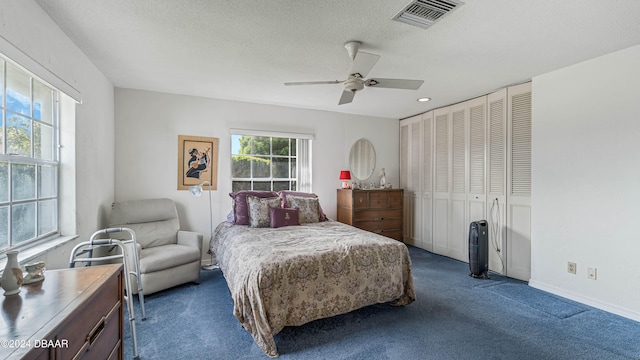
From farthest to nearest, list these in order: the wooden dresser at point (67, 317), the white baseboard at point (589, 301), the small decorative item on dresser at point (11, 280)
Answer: the white baseboard at point (589, 301) → the small decorative item on dresser at point (11, 280) → the wooden dresser at point (67, 317)

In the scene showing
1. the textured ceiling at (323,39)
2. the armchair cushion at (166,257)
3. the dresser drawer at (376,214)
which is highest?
the textured ceiling at (323,39)

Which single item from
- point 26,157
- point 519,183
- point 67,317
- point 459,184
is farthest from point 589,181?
point 26,157

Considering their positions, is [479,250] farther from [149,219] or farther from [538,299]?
[149,219]

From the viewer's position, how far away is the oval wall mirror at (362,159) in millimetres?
5154

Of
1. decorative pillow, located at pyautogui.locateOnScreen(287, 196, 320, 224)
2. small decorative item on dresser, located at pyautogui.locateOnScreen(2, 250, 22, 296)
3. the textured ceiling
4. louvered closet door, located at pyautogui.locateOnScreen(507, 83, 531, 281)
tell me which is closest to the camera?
small decorative item on dresser, located at pyautogui.locateOnScreen(2, 250, 22, 296)

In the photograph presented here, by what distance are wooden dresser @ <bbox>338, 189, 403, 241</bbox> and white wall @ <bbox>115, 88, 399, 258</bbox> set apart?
0.37 meters

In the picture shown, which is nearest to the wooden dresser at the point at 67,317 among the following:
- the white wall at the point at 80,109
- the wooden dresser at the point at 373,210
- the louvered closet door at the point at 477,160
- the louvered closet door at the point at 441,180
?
the white wall at the point at 80,109

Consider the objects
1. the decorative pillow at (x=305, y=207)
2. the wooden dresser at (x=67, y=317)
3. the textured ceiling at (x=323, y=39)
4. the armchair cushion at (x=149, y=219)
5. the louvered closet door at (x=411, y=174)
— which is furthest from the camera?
the louvered closet door at (x=411, y=174)

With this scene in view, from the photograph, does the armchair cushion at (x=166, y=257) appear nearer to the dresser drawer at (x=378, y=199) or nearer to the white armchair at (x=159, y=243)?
the white armchair at (x=159, y=243)

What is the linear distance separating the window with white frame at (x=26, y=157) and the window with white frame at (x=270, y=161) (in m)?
2.15

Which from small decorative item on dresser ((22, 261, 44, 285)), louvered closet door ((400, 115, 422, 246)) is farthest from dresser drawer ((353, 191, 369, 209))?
small decorative item on dresser ((22, 261, 44, 285))

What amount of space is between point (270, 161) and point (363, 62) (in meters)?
2.56

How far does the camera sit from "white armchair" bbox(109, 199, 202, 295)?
9.56 feet

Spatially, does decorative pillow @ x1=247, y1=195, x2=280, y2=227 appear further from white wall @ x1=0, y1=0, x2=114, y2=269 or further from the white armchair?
white wall @ x1=0, y1=0, x2=114, y2=269
